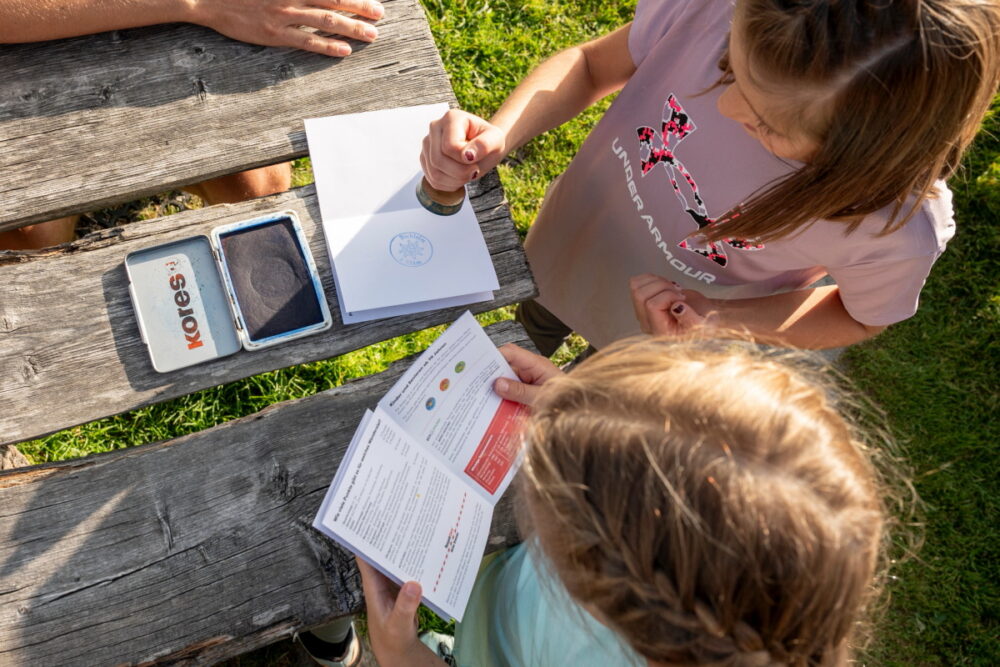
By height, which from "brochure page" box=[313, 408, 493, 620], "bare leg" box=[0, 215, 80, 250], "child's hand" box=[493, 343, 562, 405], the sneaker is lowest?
the sneaker

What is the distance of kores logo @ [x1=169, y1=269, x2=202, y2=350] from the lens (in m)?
1.25

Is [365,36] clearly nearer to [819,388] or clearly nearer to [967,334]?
[819,388]

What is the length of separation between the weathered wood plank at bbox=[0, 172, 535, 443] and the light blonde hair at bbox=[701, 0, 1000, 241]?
0.69 m

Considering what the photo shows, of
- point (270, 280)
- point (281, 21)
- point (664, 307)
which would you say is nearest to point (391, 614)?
point (270, 280)

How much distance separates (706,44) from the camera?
4.46 feet

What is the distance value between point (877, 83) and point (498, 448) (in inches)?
32.8

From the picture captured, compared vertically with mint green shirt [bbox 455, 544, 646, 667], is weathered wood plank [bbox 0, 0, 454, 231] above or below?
above

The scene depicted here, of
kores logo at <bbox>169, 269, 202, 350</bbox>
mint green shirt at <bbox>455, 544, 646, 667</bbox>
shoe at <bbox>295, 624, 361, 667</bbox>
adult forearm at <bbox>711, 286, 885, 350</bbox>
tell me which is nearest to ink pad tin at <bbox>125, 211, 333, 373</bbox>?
kores logo at <bbox>169, 269, 202, 350</bbox>

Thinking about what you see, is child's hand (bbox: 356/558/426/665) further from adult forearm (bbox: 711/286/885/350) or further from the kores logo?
adult forearm (bbox: 711/286/885/350)

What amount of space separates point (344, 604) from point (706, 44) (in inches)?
47.7

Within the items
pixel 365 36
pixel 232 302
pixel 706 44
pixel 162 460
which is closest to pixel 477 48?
pixel 365 36

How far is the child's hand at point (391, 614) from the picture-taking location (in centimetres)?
111

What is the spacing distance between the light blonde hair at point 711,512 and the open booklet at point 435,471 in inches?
11.4

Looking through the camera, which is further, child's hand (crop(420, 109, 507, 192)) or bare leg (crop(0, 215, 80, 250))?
bare leg (crop(0, 215, 80, 250))
